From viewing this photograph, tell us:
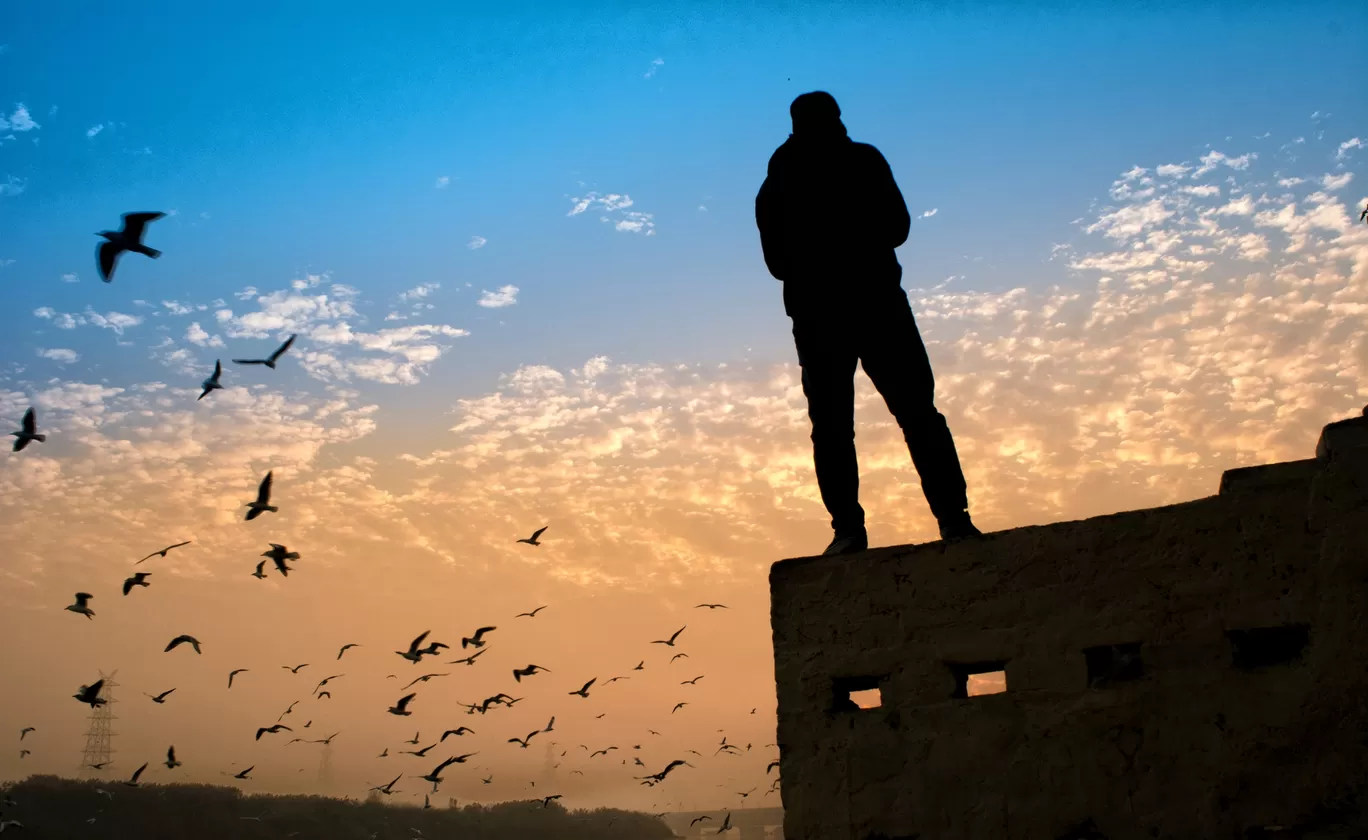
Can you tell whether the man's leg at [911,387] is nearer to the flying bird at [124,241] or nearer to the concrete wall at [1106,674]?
the concrete wall at [1106,674]

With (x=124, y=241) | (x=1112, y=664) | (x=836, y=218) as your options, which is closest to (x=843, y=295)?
(x=836, y=218)

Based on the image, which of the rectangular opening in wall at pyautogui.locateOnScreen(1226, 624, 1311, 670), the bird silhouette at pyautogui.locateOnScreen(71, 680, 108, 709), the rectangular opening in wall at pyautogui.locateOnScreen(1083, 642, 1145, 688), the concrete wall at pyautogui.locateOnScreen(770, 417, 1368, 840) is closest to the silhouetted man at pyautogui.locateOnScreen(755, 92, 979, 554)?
the concrete wall at pyautogui.locateOnScreen(770, 417, 1368, 840)

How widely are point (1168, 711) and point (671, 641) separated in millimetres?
12439

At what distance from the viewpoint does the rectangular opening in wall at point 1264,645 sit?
12.1 feet

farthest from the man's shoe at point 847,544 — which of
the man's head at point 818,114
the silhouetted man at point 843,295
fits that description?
the man's head at point 818,114

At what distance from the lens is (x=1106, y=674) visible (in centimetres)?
397

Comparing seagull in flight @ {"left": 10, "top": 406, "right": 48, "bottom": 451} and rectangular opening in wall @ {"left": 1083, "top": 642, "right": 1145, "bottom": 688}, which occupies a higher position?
seagull in flight @ {"left": 10, "top": 406, "right": 48, "bottom": 451}

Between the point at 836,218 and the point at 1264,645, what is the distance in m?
2.79

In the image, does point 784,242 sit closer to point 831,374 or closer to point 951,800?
point 831,374

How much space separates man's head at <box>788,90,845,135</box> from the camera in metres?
5.43

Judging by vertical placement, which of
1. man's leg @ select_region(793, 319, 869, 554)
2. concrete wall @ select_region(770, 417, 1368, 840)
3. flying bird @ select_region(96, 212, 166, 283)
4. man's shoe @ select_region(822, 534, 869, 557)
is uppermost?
flying bird @ select_region(96, 212, 166, 283)

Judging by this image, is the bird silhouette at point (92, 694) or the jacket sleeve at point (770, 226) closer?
the jacket sleeve at point (770, 226)

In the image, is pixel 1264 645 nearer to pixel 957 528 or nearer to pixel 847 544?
pixel 957 528

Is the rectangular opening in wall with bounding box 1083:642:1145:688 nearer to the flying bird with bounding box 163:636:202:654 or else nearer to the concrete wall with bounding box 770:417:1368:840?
the concrete wall with bounding box 770:417:1368:840
